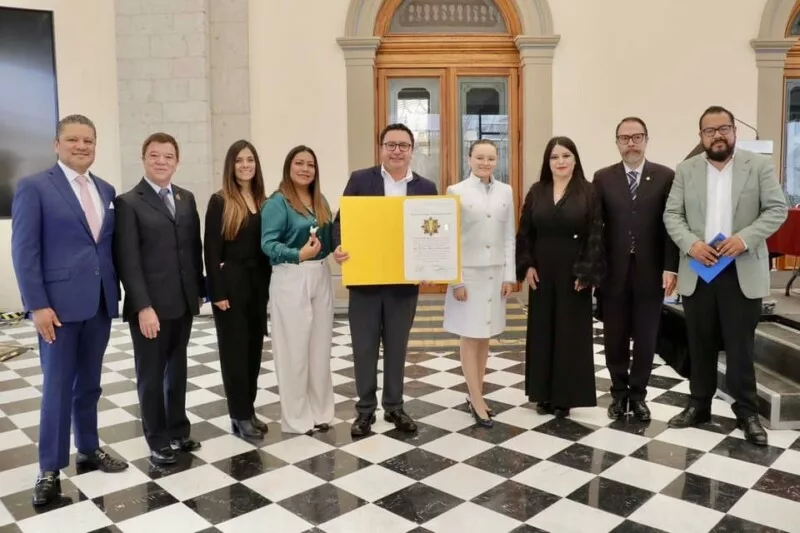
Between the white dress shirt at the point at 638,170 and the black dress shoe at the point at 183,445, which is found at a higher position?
the white dress shirt at the point at 638,170

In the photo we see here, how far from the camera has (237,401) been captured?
12.3 feet

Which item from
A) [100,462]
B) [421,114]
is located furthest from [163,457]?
[421,114]

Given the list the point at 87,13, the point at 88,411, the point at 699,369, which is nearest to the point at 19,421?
the point at 88,411

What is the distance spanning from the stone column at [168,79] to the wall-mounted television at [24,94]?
0.81m

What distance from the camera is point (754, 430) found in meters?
3.62

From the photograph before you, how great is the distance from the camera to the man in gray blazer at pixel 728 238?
3.58 m

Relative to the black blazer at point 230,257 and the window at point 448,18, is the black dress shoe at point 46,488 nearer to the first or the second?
the black blazer at point 230,257

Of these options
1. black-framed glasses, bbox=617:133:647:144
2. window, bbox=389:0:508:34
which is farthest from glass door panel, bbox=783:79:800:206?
black-framed glasses, bbox=617:133:647:144

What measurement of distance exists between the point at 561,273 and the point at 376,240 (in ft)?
3.51

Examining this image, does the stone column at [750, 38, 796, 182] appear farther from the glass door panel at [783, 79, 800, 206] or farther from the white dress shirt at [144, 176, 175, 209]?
the white dress shirt at [144, 176, 175, 209]

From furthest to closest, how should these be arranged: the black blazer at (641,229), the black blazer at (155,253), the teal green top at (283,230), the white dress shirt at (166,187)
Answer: the black blazer at (641,229) → the teal green top at (283,230) → the white dress shirt at (166,187) → the black blazer at (155,253)

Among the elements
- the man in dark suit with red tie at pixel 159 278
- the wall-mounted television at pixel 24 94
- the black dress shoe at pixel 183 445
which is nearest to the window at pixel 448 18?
the wall-mounted television at pixel 24 94

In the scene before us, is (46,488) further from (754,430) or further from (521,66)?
(521,66)

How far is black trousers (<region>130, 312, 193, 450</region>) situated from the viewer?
3.32 m
